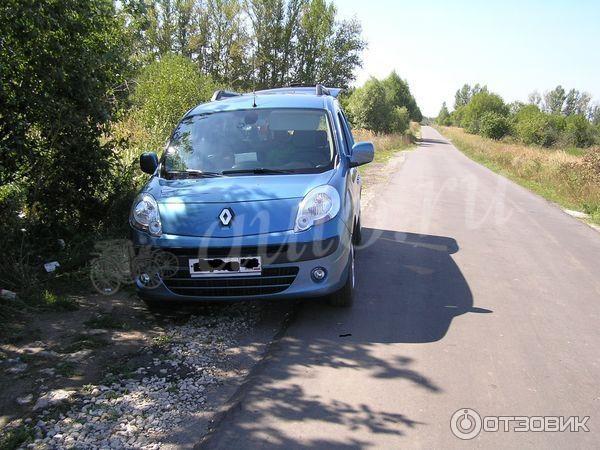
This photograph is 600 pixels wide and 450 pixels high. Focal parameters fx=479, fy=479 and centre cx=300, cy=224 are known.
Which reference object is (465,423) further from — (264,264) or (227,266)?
(227,266)

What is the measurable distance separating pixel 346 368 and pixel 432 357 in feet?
2.37

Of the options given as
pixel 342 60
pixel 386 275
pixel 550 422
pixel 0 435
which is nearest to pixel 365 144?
pixel 386 275

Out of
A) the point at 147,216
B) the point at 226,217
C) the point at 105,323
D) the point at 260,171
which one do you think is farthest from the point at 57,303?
the point at 260,171

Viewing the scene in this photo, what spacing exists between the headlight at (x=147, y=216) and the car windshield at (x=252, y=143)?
0.56 meters

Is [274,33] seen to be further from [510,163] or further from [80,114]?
[80,114]

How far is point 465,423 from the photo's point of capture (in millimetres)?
2951

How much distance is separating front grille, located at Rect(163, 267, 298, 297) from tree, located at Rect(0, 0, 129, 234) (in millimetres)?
2087

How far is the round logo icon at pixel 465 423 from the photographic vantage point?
9.34 feet

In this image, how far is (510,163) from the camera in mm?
25281

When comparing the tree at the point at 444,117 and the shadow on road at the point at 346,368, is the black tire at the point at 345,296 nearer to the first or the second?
the shadow on road at the point at 346,368

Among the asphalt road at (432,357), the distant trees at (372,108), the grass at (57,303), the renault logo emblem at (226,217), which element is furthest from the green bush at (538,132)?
the grass at (57,303)

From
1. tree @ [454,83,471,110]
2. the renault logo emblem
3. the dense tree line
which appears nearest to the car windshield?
the renault logo emblem

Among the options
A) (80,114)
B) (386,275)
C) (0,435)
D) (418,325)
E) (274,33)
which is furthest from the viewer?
(274,33)

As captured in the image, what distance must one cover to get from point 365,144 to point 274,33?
45446mm
